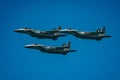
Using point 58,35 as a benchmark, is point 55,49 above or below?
below

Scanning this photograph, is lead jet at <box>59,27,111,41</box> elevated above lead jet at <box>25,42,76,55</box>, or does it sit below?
above

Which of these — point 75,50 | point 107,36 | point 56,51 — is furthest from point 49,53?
point 107,36

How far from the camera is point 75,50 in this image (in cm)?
10575

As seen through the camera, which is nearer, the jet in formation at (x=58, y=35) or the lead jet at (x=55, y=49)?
the jet in formation at (x=58, y=35)

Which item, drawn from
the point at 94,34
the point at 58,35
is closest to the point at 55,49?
the point at 58,35

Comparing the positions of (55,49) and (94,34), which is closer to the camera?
(94,34)

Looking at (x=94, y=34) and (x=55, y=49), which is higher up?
(x=94, y=34)

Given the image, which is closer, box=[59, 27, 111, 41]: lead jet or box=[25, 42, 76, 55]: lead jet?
box=[59, 27, 111, 41]: lead jet

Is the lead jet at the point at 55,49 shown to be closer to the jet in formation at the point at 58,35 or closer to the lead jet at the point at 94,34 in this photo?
the jet in formation at the point at 58,35

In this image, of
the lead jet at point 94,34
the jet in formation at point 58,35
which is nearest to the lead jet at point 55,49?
the jet in formation at point 58,35

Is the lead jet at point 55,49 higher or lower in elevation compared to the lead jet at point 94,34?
lower

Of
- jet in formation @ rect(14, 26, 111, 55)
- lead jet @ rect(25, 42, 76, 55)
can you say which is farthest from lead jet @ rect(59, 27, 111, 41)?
lead jet @ rect(25, 42, 76, 55)

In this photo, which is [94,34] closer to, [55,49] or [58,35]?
[58,35]

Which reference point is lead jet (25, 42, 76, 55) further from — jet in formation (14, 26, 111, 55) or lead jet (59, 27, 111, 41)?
lead jet (59, 27, 111, 41)
